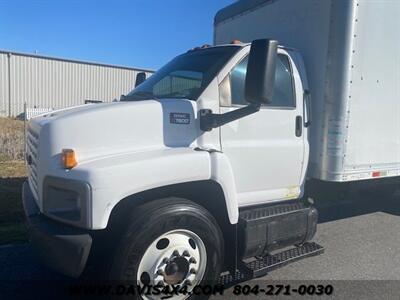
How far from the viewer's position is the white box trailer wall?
4.36 metres

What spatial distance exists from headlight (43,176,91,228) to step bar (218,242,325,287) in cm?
147

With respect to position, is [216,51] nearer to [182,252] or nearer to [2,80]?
[182,252]

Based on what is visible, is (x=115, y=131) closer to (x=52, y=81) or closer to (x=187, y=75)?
(x=187, y=75)

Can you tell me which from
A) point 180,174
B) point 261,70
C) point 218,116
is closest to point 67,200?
point 180,174

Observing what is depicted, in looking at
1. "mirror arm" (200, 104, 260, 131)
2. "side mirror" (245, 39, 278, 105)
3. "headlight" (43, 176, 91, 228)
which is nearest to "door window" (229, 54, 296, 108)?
"mirror arm" (200, 104, 260, 131)

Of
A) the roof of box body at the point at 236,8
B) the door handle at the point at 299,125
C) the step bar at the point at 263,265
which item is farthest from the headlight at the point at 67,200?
the roof of box body at the point at 236,8

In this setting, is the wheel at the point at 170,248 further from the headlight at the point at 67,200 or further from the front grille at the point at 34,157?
the front grille at the point at 34,157

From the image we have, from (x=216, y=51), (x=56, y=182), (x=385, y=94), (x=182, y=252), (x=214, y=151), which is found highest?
(x=216, y=51)

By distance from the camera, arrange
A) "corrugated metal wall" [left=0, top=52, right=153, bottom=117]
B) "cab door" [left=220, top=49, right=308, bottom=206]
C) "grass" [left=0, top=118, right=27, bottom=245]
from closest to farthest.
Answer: "cab door" [left=220, top=49, right=308, bottom=206] → "grass" [left=0, top=118, right=27, bottom=245] → "corrugated metal wall" [left=0, top=52, right=153, bottom=117]

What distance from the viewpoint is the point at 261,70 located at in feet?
11.0

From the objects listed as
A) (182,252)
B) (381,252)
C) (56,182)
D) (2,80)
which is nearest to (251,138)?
(182,252)

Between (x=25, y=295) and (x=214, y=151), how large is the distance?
2.19 m

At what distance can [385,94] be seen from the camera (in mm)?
4895

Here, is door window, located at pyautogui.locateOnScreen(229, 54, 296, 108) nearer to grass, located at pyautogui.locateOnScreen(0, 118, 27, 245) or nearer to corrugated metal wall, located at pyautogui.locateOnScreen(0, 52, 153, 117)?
grass, located at pyautogui.locateOnScreen(0, 118, 27, 245)
